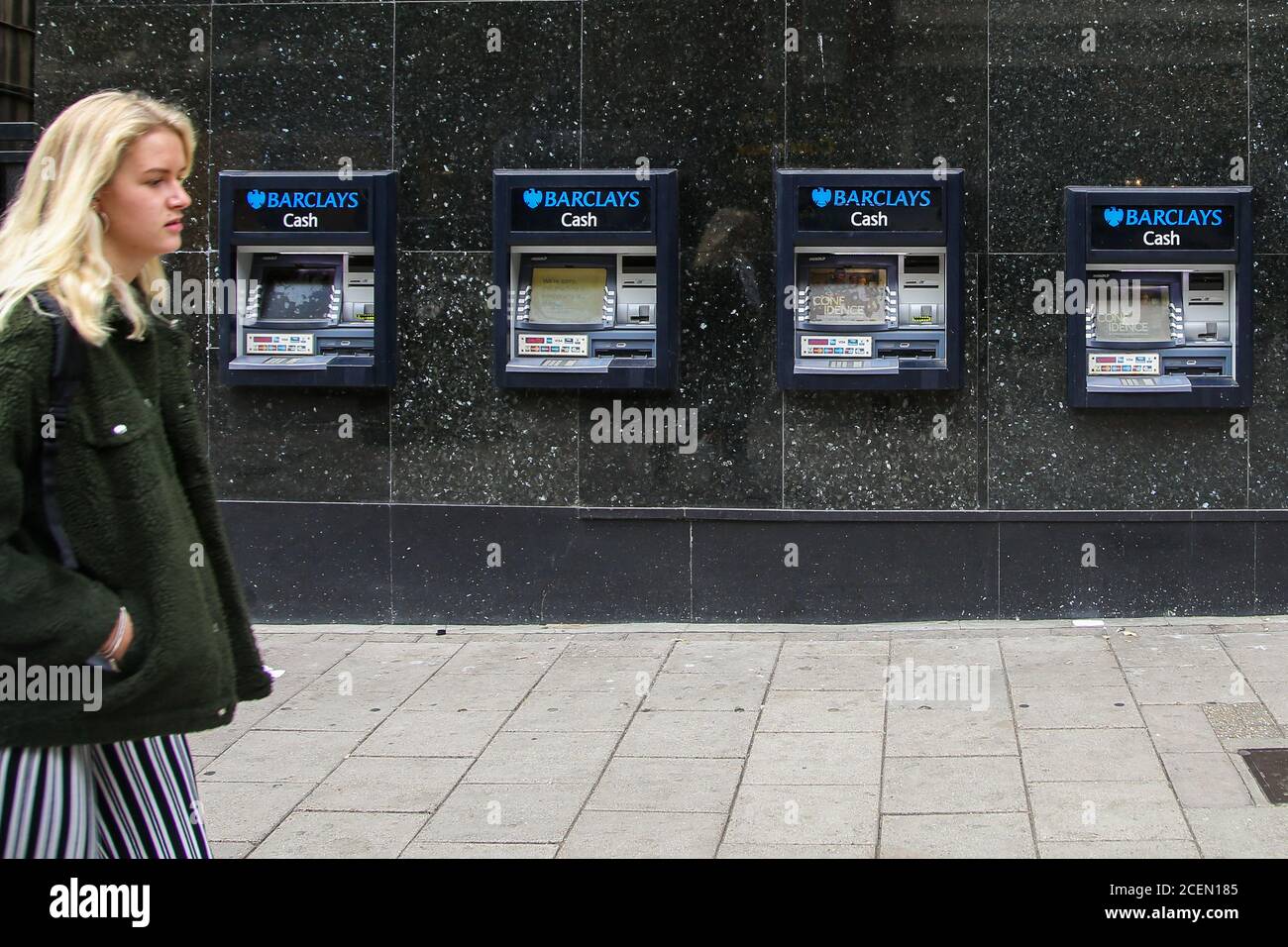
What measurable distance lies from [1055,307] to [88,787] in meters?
6.49

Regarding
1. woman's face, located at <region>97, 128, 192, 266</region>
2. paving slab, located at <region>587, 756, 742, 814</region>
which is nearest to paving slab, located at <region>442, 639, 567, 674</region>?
paving slab, located at <region>587, 756, 742, 814</region>

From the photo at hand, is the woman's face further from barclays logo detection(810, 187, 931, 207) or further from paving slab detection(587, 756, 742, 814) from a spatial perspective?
barclays logo detection(810, 187, 931, 207)

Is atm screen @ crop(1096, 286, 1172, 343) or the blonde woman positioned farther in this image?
atm screen @ crop(1096, 286, 1172, 343)

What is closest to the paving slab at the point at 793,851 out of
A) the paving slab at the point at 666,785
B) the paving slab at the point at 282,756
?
the paving slab at the point at 666,785

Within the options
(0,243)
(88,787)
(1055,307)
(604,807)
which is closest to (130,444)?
(0,243)

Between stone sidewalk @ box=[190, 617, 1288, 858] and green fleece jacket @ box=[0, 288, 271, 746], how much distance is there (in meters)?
2.37

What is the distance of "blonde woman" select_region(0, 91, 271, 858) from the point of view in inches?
103

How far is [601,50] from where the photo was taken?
27.3 ft

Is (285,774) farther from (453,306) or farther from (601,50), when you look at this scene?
(601,50)

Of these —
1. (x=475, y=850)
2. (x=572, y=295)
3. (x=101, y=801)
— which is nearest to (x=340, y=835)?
(x=475, y=850)

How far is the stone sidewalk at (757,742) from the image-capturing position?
5133 millimetres

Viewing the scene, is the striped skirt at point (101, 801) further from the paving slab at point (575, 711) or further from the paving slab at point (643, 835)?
the paving slab at point (575, 711)

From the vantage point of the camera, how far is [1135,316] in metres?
8.21

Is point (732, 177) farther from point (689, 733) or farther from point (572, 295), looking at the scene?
point (689, 733)
